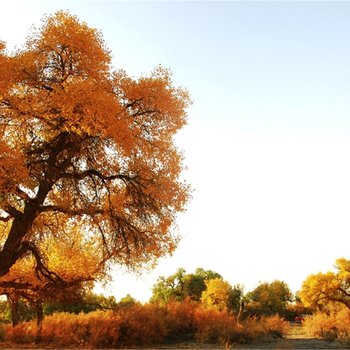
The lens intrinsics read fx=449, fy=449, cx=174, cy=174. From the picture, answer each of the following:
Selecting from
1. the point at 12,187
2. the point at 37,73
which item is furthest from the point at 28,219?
the point at 37,73

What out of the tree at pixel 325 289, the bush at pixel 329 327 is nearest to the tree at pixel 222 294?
the tree at pixel 325 289

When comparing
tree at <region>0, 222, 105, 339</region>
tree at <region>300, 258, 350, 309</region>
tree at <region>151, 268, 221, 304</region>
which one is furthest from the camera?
tree at <region>151, 268, 221, 304</region>

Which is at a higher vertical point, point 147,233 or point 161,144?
point 161,144

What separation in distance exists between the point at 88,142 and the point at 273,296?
204 feet

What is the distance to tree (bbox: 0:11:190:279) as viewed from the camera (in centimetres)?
1459

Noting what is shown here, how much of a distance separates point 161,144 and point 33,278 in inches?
324

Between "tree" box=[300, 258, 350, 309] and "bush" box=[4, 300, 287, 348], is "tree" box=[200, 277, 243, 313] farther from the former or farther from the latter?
"bush" box=[4, 300, 287, 348]

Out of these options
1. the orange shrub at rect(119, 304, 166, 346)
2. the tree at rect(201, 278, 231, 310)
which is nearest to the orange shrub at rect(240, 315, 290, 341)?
the orange shrub at rect(119, 304, 166, 346)

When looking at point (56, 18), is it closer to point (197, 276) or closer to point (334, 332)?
point (334, 332)

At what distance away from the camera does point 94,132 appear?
1465 centimetres

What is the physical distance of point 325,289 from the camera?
149 feet

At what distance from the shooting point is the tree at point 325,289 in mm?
45625

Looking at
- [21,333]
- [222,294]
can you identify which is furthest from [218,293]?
[21,333]

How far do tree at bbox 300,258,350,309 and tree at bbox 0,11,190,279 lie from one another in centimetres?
3313
